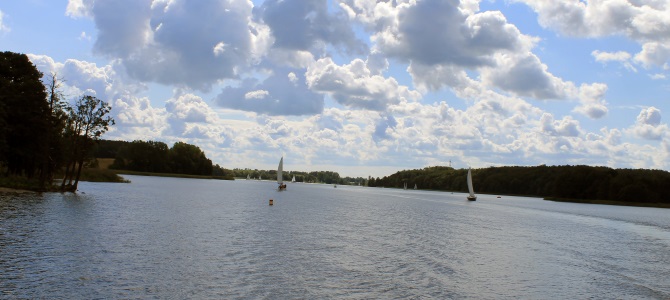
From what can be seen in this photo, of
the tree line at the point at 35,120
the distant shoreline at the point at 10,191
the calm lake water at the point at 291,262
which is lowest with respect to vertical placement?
the calm lake water at the point at 291,262

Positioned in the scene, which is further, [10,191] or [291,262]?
[10,191]

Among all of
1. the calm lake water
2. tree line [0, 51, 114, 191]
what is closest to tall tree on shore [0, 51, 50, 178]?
tree line [0, 51, 114, 191]

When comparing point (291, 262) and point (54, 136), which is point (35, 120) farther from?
point (291, 262)

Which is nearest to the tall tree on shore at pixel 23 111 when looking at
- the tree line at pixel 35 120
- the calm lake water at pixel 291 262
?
the tree line at pixel 35 120

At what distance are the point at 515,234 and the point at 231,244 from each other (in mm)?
40865

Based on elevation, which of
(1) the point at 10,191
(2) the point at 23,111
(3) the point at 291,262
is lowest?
(3) the point at 291,262

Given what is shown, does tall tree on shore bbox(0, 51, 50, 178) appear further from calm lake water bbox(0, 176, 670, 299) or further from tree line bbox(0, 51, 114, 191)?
calm lake water bbox(0, 176, 670, 299)

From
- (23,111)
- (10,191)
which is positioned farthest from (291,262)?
(23,111)

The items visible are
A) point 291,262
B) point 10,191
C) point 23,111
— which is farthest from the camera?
point 23,111

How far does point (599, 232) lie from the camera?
3123 inches

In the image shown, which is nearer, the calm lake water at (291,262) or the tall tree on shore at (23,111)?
the calm lake water at (291,262)

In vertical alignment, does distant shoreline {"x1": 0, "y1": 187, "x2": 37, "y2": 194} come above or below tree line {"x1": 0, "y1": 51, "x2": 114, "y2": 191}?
below

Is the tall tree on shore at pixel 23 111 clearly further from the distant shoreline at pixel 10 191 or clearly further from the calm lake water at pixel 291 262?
the calm lake water at pixel 291 262

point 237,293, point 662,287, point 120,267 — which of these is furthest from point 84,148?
point 662,287
